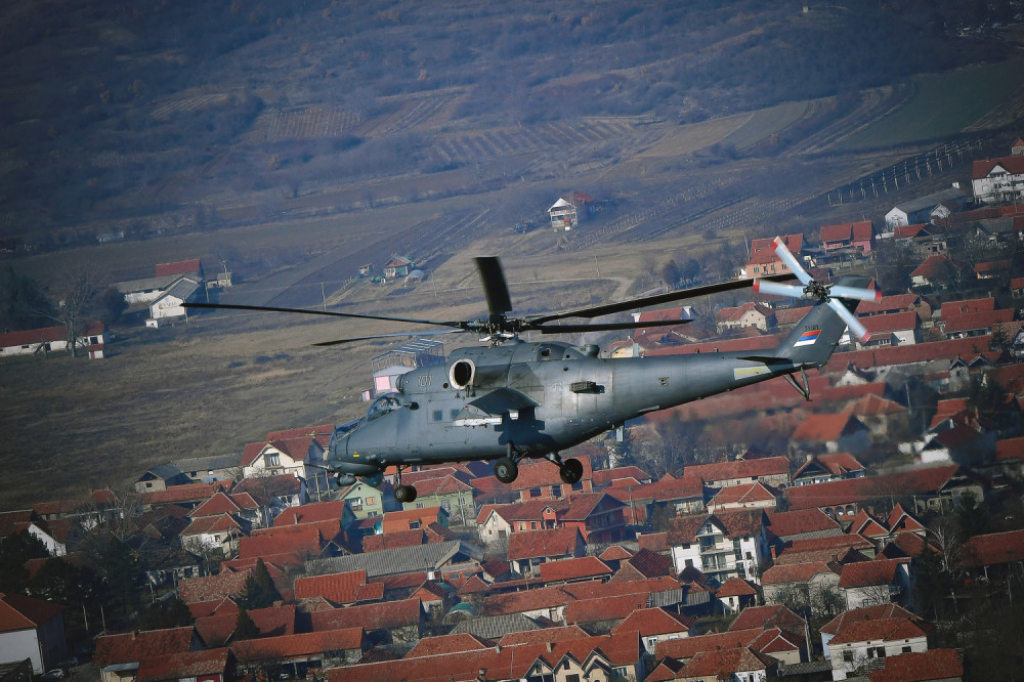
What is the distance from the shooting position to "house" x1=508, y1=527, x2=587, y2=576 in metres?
87.9

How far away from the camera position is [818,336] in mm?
34469

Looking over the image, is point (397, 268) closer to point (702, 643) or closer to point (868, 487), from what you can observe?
point (868, 487)

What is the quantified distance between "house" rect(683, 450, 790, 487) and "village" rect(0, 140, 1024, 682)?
0.20 m

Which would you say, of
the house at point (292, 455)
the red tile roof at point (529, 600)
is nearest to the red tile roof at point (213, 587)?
the red tile roof at point (529, 600)

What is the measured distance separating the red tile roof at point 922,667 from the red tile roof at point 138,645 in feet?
112

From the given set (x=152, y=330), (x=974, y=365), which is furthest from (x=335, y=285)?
(x=974, y=365)

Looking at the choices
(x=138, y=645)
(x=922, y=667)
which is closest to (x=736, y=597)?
(x=922, y=667)

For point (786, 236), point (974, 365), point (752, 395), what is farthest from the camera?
point (786, 236)

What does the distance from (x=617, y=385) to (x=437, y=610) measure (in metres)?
51.6

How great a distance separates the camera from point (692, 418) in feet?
241

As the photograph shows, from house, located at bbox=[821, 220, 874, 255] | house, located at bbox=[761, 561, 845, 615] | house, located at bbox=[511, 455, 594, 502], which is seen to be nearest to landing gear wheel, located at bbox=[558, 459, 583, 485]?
house, located at bbox=[761, 561, 845, 615]

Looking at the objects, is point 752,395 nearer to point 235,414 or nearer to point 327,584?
point 327,584

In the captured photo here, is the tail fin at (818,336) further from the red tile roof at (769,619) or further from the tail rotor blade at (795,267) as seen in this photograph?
the red tile roof at (769,619)

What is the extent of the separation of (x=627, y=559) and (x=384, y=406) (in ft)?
162
